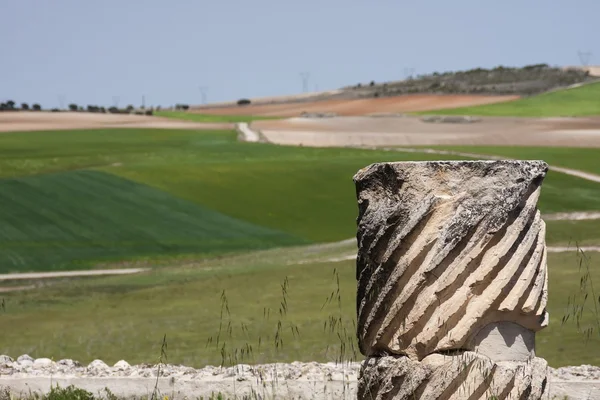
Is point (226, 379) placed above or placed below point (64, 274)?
above

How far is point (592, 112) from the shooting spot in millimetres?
108688

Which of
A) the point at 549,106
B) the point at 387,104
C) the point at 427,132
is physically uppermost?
the point at 387,104

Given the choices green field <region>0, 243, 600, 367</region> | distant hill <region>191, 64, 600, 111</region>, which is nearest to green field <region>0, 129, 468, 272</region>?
green field <region>0, 243, 600, 367</region>

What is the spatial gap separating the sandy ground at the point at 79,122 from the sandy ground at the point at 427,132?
7.83 m

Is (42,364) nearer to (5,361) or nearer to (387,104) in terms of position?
(5,361)

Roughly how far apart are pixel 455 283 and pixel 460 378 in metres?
0.70

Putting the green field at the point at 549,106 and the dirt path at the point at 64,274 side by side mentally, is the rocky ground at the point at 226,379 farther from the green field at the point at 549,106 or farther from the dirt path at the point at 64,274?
the green field at the point at 549,106

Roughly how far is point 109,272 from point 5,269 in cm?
333

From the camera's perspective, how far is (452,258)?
8789 mm

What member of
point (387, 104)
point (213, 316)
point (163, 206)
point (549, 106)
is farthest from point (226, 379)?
→ point (387, 104)

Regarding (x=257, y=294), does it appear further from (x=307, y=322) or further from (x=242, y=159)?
(x=242, y=159)

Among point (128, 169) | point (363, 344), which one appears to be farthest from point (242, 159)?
point (363, 344)

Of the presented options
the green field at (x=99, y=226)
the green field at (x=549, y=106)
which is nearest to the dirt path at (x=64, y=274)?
the green field at (x=99, y=226)

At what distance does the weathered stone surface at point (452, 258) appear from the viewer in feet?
28.8
